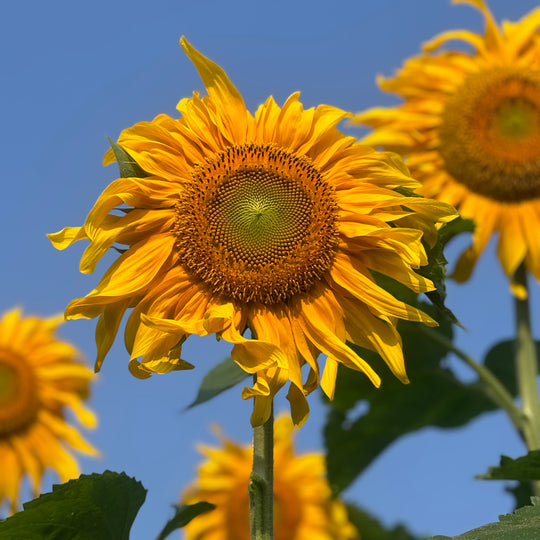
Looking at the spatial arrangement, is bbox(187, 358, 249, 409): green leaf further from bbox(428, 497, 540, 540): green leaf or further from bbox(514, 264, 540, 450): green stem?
bbox(514, 264, 540, 450): green stem

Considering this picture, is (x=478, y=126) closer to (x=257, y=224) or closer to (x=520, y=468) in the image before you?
(x=257, y=224)

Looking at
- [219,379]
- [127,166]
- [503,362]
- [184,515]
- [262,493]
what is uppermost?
[503,362]

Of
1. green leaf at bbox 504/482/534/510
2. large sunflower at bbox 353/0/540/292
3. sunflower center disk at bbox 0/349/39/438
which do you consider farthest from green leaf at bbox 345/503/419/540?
sunflower center disk at bbox 0/349/39/438

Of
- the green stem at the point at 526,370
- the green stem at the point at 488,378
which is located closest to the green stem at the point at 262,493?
the green stem at the point at 488,378

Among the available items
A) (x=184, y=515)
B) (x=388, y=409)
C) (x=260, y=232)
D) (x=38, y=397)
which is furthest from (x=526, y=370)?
(x=38, y=397)

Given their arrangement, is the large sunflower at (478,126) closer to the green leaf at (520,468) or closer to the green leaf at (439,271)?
the green leaf at (439,271)

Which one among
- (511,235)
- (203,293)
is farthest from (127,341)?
(511,235)
